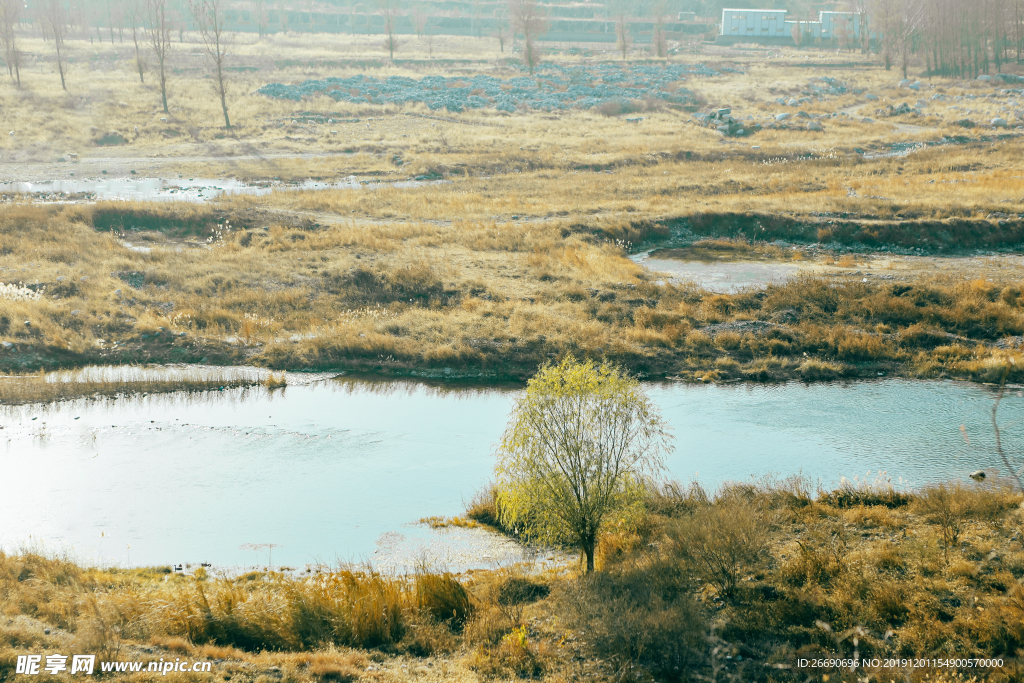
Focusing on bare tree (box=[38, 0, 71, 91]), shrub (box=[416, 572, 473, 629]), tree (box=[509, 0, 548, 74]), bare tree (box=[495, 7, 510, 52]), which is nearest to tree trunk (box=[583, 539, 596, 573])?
shrub (box=[416, 572, 473, 629])

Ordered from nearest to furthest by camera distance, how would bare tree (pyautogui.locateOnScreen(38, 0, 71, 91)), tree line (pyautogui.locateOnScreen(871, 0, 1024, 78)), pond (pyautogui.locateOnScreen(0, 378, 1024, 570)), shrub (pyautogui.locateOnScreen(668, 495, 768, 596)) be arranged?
shrub (pyautogui.locateOnScreen(668, 495, 768, 596)) → pond (pyautogui.locateOnScreen(0, 378, 1024, 570)) → bare tree (pyautogui.locateOnScreen(38, 0, 71, 91)) → tree line (pyautogui.locateOnScreen(871, 0, 1024, 78))

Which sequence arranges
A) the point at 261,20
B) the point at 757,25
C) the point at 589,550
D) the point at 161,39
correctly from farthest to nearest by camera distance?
the point at 757,25 < the point at 261,20 < the point at 161,39 < the point at 589,550

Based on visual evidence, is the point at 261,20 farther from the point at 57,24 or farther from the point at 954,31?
the point at 954,31

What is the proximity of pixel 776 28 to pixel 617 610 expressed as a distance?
149m

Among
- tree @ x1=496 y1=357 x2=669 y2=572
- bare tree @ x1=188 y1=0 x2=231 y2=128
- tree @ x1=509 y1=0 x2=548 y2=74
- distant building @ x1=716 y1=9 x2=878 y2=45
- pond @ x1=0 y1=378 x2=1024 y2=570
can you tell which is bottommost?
pond @ x1=0 y1=378 x2=1024 y2=570

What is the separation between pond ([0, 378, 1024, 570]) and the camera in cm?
1567

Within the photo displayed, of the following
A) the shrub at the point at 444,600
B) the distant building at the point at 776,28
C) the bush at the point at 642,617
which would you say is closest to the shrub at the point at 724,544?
the bush at the point at 642,617

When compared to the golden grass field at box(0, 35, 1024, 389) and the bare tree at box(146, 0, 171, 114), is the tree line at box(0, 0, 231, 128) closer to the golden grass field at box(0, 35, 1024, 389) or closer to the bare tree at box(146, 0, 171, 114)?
the bare tree at box(146, 0, 171, 114)

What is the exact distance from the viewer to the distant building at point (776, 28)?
5236 inches

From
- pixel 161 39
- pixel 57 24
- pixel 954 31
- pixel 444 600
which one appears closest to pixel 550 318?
pixel 444 600

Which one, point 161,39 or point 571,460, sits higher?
point 161,39

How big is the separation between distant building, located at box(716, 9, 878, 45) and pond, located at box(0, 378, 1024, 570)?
430 ft

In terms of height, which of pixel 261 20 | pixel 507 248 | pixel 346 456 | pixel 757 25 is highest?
pixel 261 20

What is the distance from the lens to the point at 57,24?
84.8 metres
